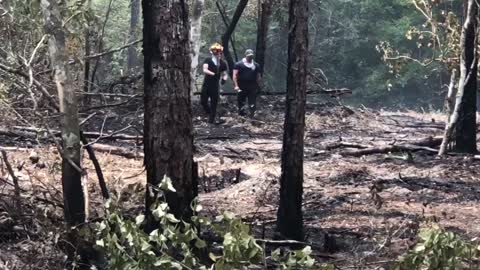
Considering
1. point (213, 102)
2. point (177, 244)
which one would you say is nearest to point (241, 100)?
point (213, 102)

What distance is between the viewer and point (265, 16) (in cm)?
2112

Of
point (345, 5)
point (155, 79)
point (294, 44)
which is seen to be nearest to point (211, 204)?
point (294, 44)

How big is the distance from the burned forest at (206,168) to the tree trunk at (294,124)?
0.5 inches

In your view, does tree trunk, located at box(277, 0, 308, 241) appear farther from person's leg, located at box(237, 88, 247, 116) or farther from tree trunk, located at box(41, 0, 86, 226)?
person's leg, located at box(237, 88, 247, 116)

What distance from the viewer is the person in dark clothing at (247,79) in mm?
17578

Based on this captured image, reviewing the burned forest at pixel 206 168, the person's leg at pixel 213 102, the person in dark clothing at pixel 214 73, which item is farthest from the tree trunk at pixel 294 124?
the person's leg at pixel 213 102

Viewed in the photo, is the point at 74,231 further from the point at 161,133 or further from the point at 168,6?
the point at 168,6

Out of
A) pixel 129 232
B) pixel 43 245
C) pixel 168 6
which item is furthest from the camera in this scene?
pixel 43 245

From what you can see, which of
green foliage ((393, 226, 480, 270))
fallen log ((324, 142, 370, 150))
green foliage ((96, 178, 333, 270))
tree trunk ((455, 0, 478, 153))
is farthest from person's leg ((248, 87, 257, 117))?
green foliage ((393, 226, 480, 270))

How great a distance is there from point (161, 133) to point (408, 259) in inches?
78.4

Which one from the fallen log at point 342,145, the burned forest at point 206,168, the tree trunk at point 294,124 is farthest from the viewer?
the fallen log at point 342,145

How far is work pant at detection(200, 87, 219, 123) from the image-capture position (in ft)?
55.5

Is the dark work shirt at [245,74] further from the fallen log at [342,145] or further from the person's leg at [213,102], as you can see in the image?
the fallen log at [342,145]

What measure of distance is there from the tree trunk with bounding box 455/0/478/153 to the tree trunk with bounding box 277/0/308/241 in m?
5.75
